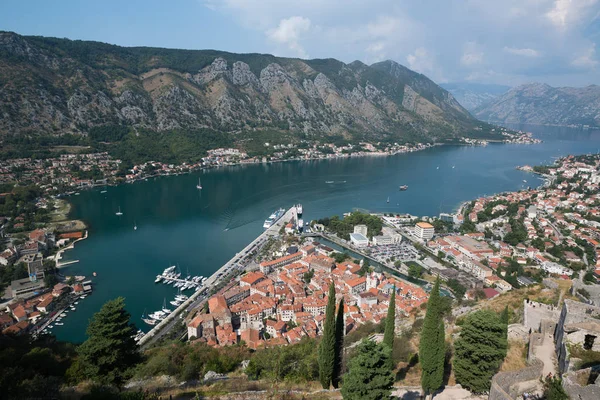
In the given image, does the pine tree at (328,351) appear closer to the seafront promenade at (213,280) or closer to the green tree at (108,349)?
the green tree at (108,349)

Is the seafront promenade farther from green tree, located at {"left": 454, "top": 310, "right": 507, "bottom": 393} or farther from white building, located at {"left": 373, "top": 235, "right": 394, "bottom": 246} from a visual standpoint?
green tree, located at {"left": 454, "top": 310, "right": 507, "bottom": 393}

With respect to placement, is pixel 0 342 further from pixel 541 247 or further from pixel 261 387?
pixel 541 247

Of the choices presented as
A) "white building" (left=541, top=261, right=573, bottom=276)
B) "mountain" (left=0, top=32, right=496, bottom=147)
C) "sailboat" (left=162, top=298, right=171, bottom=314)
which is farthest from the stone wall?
"mountain" (left=0, top=32, right=496, bottom=147)

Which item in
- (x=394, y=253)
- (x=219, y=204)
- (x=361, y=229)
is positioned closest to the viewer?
(x=394, y=253)

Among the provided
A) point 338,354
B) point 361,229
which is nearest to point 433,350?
point 338,354

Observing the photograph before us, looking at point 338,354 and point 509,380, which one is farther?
point 338,354

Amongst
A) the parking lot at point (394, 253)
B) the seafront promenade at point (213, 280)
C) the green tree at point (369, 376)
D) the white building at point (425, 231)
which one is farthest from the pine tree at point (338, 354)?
the white building at point (425, 231)

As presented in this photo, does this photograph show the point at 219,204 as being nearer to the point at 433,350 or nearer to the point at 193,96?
the point at 433,350
